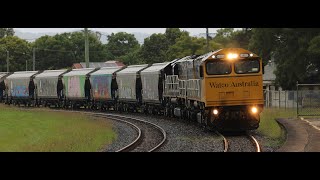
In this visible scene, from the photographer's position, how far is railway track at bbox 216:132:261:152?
1780 centimetres

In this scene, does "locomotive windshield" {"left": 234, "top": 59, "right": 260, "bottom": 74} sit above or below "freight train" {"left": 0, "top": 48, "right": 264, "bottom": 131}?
above

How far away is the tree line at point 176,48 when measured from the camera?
45.4 metres

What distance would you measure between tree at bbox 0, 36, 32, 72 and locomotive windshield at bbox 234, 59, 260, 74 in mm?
83825

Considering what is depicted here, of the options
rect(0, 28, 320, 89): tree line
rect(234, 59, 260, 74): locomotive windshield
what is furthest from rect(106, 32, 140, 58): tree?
rect(234, 59, 260, 74): locomotive windshield

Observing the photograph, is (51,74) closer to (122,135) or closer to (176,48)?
(176,48)

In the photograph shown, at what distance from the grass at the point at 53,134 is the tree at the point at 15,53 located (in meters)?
68.3

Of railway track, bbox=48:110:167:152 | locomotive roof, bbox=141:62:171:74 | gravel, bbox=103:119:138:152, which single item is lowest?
gravel, bbox=103:119:138:152

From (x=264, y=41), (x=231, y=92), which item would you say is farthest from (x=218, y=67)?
(x=264, y=41)

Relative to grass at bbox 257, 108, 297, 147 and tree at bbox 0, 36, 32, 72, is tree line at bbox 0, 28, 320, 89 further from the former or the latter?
grass at bbox 257, 108, 297, 147
